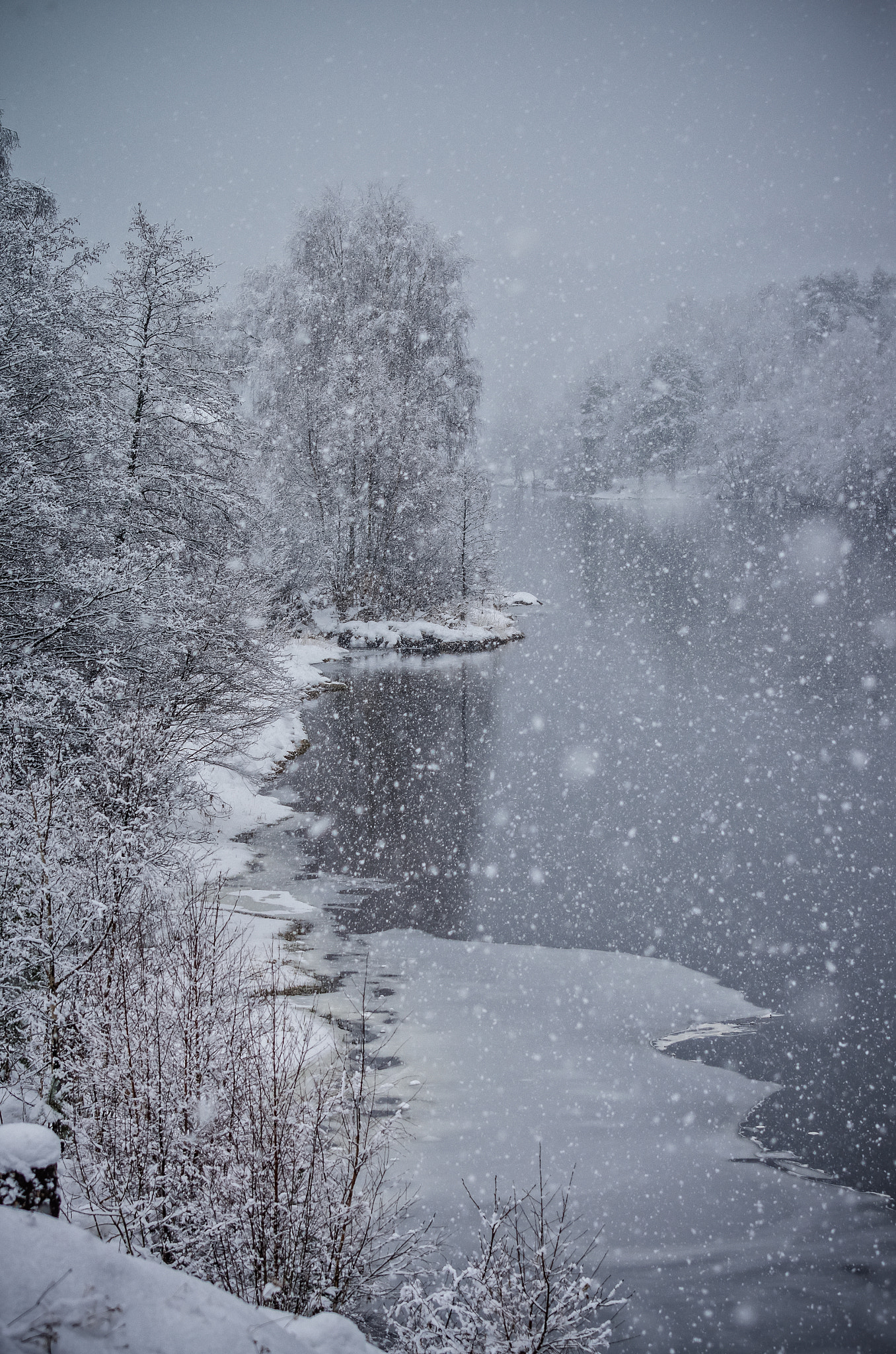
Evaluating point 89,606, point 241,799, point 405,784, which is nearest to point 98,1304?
point 89,606

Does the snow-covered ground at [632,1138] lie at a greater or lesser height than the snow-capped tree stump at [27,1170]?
lesser

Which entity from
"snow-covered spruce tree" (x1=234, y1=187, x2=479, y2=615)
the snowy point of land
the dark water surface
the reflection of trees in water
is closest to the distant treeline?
the dark water surface

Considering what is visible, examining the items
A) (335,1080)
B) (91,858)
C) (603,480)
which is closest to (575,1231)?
(335,1080)

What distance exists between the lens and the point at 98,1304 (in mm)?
1853

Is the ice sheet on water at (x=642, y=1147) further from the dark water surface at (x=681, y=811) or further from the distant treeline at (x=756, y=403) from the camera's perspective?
the distant treeline at (x=756, y=403)

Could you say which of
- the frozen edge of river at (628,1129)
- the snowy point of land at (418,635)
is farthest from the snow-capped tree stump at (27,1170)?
the snowy point of land at (418,635)

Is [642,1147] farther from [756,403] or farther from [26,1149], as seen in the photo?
[756,403]

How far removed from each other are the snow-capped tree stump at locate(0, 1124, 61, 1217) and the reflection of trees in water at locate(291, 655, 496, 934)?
780 cm

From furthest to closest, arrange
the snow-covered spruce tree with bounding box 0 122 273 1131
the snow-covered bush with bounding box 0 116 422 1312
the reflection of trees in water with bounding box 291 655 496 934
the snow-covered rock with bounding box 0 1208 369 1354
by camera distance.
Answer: the reflection of trees in water with bounding box 291 655 496 934 < the snow-covered spruce tree with bounding box 0 122 273 1131 < the snow-covered bush with bounding box 0 116 422 1312 < the snow-covered rock with bounding box 0 1208 369 1354

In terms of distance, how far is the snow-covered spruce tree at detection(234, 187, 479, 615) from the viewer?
91.9 feet

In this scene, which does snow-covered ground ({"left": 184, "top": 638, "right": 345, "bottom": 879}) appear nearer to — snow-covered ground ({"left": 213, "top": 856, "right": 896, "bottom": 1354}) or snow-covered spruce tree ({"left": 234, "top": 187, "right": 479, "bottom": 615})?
snow-covered ground ({"left": 213, "top": 856, "right": 896, "bottom": 1354})

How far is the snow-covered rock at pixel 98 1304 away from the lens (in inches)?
68.7

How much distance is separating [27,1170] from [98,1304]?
1.42ft

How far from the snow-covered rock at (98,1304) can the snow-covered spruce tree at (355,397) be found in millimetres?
26585
